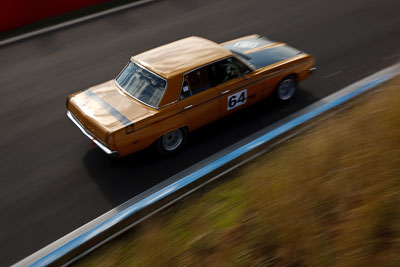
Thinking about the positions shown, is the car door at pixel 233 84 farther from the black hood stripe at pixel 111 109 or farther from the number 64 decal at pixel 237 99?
the black hood stripe at pixel 111 109

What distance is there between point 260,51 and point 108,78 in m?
3.55

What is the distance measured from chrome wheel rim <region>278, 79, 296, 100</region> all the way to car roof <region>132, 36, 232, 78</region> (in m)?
1.39

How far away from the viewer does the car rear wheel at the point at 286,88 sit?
7.68 meters

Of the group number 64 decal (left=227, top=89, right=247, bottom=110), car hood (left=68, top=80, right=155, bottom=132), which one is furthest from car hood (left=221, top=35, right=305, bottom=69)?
car hood (left=68, top=80, right=155, bottom=132)

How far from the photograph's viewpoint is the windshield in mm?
6375

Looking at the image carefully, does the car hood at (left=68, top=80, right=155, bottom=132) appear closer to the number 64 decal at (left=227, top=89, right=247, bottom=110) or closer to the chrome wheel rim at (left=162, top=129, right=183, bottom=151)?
the chrome wheel rim at (left=162, top=129, right=183, bottom=151)

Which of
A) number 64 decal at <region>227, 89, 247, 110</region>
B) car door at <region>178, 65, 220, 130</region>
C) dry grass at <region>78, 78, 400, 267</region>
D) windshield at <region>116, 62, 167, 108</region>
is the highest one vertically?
windshield at <region>116, 62, 167, 108</region>

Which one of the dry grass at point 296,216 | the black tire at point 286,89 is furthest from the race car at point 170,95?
the dry grass at point 296,216

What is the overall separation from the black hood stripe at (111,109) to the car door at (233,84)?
5.33ft

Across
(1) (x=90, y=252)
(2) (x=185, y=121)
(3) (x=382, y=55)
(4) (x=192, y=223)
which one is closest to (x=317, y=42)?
(3) (x=382, y=55)

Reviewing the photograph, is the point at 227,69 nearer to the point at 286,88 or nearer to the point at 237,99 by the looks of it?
the point at 237,99

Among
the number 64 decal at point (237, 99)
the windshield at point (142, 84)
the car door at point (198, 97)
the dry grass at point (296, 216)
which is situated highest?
the windshield at point (142, 84)

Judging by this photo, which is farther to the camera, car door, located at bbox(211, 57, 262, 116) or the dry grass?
car door, located at bbox(211, 57, 262, 116)

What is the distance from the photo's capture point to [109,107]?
6340 mm
